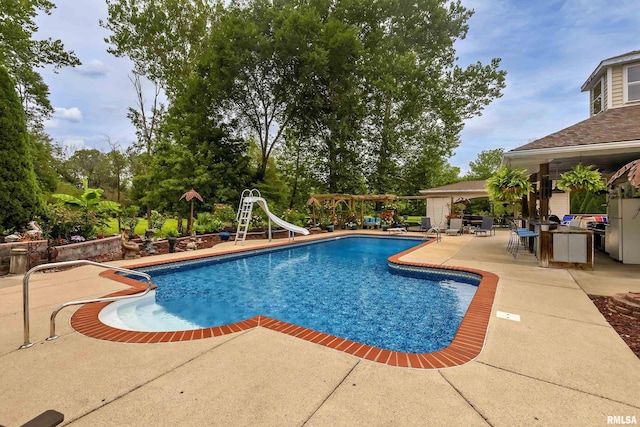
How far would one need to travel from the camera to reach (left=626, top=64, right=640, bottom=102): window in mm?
9594

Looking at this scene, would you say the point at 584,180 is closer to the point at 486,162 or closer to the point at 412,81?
the point at 412,81

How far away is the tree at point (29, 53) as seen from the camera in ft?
49.9

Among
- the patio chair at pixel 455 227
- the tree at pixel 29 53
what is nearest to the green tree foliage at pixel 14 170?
the tree at pixel 29 53

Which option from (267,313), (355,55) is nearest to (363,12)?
(355,55)

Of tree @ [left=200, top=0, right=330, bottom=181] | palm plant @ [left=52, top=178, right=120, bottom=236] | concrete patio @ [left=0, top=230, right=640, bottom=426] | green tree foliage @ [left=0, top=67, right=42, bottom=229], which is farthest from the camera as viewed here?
tree @ [left=200, top=0, right=330, bottom=181]

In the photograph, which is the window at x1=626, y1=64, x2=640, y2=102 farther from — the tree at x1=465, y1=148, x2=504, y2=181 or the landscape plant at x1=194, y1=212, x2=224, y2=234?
the tree at x1=465, y1=148, x2=504, y2=181

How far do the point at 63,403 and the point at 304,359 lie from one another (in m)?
1.85

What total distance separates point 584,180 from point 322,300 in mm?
6228

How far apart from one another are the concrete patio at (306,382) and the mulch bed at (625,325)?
13cm

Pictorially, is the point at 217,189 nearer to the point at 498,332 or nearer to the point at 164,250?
the point at 164,250

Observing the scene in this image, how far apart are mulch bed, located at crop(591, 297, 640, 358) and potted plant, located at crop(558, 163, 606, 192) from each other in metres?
3.11

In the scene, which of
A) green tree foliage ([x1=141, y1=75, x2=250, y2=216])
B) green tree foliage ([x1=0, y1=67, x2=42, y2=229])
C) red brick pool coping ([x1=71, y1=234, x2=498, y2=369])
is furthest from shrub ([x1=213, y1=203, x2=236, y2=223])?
red brick pool coping ([x1=71, y1=234, x2=498, y2=369])

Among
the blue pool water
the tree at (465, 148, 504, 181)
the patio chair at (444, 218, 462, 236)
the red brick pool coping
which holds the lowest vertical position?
the blue pool water

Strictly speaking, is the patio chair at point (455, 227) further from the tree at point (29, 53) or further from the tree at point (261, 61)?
the tree at point (29, 53)
